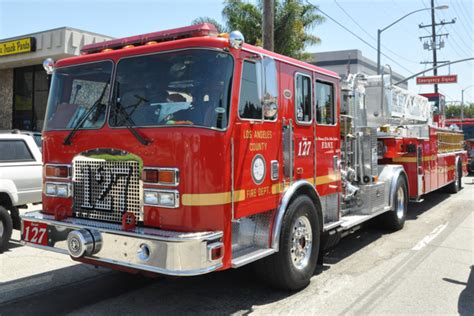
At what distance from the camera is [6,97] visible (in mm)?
23062

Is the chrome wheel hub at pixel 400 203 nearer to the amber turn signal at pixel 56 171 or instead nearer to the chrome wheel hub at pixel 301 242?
the chrome wheel hub at pixel 301 242

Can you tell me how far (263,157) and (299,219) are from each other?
93cm

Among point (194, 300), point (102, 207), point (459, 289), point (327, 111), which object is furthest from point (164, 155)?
point (459, 289)

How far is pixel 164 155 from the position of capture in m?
3.91

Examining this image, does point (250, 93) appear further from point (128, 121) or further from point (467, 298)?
point (467, 298)

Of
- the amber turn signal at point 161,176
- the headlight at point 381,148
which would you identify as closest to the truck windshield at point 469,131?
the headlight at point 381,148

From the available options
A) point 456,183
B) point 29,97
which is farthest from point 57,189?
point 29,97

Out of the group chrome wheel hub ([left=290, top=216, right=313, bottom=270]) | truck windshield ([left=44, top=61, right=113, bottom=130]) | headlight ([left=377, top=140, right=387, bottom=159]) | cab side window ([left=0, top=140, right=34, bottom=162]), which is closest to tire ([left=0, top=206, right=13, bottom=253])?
cab side window ([left=0, top=140, right=34, bottom=162])

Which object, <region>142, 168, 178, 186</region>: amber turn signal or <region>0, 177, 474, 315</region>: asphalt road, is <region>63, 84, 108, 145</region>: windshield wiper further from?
<region>0, 177, 474, 315</region>: asphalt road

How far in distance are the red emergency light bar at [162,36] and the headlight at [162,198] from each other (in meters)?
1.49

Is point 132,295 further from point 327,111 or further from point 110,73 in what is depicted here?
point 327,111

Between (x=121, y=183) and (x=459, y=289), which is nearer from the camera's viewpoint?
(x=121, y=183)

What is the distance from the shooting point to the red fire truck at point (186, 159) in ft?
12.5

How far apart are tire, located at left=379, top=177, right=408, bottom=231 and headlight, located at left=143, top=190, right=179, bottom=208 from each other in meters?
5.28
